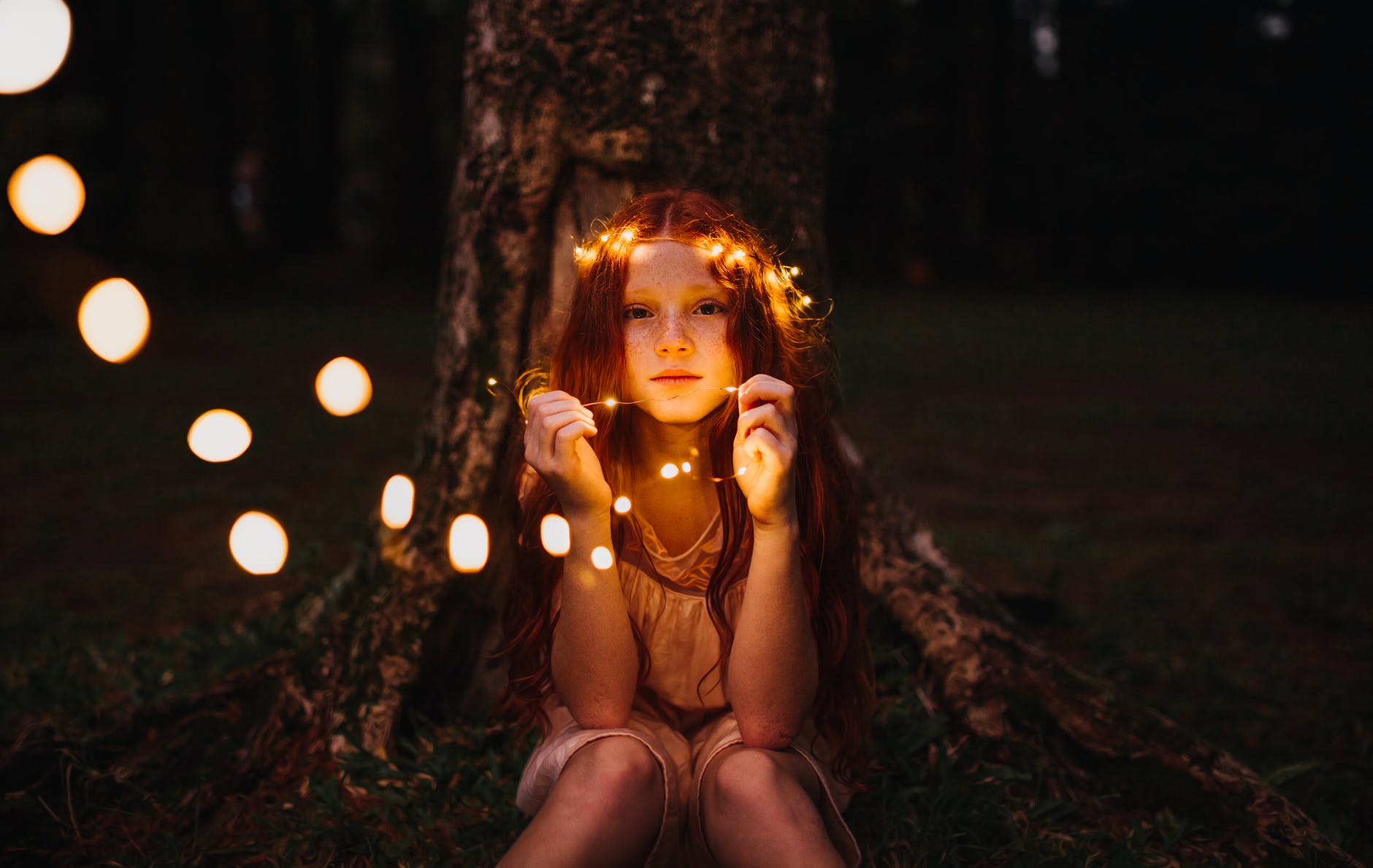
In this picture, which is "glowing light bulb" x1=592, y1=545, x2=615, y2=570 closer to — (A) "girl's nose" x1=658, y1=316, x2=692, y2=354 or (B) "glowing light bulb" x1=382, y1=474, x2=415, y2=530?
(A) "girl's nose" x1=658, y1=316, x2=692, y2=354

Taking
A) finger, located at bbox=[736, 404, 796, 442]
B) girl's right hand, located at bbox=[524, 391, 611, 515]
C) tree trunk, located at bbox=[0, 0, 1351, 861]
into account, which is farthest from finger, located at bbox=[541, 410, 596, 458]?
tree trunk, located at bbox=[0, 0, 1351, 861]

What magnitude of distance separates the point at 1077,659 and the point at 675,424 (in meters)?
2.25

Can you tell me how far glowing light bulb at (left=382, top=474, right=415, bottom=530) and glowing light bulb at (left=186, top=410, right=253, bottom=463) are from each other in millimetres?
369

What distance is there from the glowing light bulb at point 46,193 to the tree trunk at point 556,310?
3.81ft

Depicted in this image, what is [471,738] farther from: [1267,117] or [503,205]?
[1267,117]

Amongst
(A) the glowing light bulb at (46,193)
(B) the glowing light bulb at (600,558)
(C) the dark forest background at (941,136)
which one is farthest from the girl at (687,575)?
(C) the dark forest background at (941,136)

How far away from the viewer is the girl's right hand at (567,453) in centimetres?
185

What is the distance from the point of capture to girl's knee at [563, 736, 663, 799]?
1.85 m

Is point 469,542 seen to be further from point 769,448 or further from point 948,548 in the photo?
point 948,548

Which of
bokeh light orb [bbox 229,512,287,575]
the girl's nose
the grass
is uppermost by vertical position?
the girl's nose

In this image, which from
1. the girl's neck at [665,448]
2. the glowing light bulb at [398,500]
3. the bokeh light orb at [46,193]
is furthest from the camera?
the glowing light bulb at [398,500]

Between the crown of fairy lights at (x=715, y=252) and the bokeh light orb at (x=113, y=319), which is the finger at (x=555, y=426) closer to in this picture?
the crown of fairy lights at (x=715, y=252)

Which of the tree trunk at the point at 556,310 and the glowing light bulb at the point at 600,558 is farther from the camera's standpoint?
the tree trunk at the point at 556,310

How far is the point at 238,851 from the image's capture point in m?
2.40
